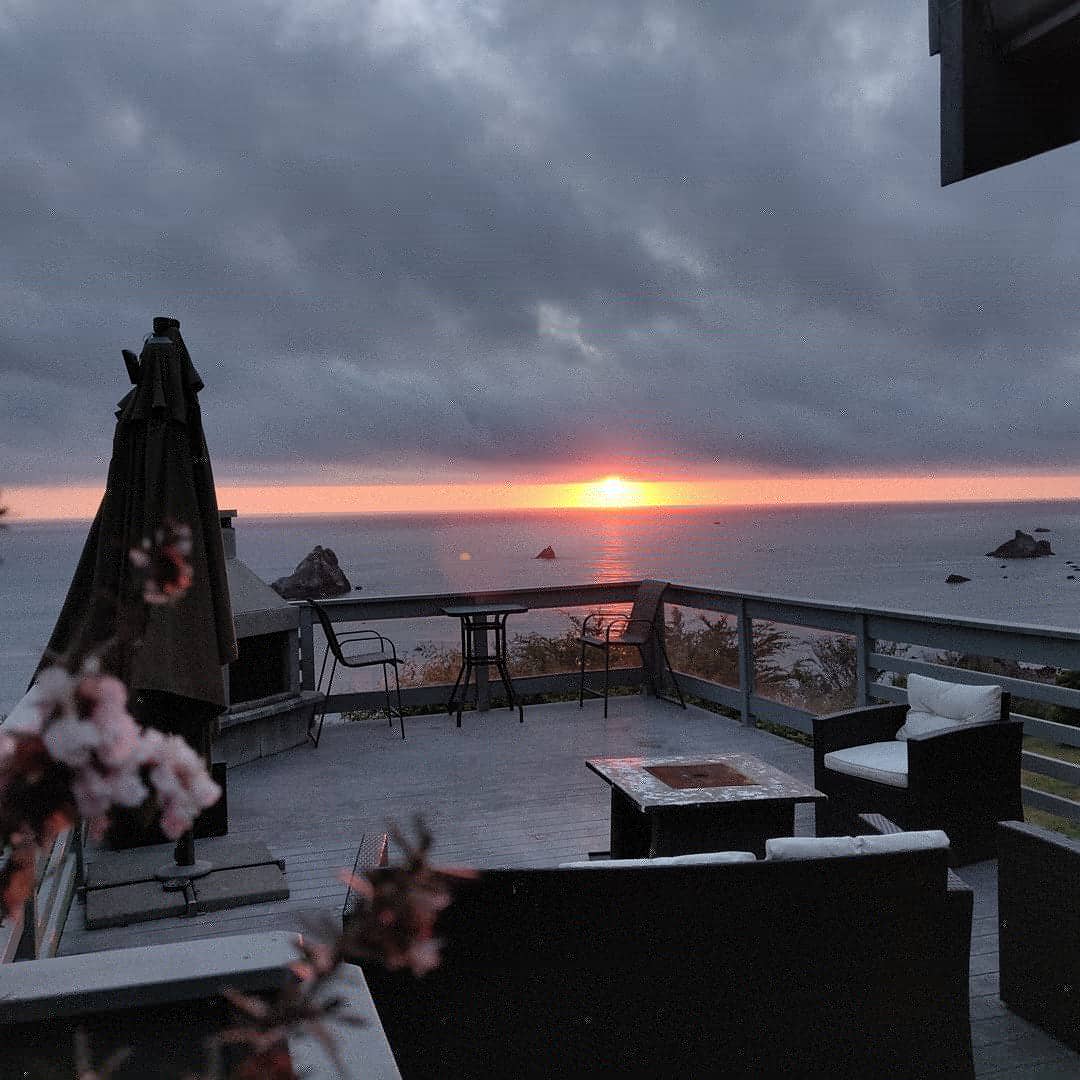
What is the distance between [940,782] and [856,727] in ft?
1.82

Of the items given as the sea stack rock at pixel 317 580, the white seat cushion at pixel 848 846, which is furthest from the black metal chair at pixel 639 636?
the sea stack rock at pixel 317 580

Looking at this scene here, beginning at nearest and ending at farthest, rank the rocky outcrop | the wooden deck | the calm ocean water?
1. the wooden deck
2. the calm ocean water
3. the rocky outcrop

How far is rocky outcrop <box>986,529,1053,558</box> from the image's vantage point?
77250mm

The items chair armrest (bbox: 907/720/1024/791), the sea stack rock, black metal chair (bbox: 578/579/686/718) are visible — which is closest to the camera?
chair armrest (bbox: 907/720/1024/791)

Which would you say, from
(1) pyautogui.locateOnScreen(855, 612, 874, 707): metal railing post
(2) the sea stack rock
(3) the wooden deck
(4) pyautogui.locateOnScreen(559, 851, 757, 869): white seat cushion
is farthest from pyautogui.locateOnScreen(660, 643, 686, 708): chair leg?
(2) the sea stack rock

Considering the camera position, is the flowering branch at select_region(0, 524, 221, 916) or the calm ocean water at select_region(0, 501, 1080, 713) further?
the calm ocean water at select_region(0, 501, 1080, 713)

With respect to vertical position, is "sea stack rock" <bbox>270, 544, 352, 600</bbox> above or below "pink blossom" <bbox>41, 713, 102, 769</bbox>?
below

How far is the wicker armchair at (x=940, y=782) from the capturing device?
3816 millimetres

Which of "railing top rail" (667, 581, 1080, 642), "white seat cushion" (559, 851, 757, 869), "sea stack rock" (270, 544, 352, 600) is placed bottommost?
"sea stack rock" (270, 544, 352, 600)

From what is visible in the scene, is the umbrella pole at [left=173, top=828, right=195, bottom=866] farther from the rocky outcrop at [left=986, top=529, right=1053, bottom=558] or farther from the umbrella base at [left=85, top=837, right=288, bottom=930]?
the rocky outcrop at [left=986, top=529, right=1053, bottom=558]

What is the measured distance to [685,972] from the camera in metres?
1.98

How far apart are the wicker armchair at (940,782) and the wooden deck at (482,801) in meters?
0.24

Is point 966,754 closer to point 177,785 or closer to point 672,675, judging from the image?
point 672,675

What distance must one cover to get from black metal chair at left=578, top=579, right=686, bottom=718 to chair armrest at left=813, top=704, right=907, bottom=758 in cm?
304
